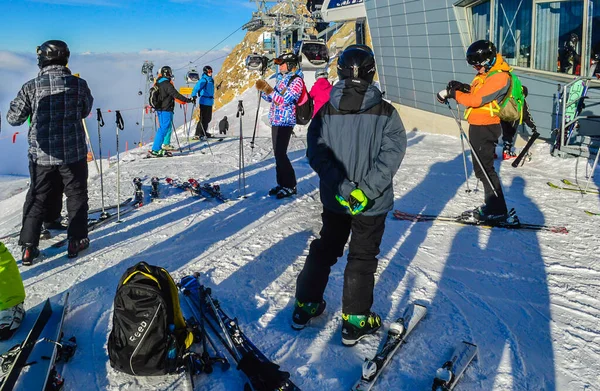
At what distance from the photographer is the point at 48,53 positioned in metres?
4.25

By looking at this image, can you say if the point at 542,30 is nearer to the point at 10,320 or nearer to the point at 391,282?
the point at 391,282

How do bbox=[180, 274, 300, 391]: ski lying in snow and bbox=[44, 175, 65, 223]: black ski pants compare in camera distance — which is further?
bbox=[44, 175, 65, 223]: black ski pants

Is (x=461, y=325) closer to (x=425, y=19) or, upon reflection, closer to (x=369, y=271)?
(x=369, y=271)

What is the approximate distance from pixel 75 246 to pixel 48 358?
6.75ft

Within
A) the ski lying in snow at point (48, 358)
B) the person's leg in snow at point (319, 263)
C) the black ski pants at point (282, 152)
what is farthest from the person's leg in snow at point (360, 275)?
the black ski pants at point (282, 152)

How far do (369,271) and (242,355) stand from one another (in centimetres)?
99

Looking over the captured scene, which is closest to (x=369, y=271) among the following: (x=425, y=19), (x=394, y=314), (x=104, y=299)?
(x=394, y=314)

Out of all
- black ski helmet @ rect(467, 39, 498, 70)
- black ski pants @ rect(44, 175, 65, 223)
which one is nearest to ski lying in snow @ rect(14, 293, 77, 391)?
black ski pants @ rect(44, 175, 65, 223)

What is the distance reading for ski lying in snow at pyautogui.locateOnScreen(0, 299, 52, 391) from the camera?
2670mm

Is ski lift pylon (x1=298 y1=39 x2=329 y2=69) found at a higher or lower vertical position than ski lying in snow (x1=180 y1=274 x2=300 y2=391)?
higher

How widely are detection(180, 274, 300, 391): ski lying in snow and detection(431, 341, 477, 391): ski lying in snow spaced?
32.4 inches

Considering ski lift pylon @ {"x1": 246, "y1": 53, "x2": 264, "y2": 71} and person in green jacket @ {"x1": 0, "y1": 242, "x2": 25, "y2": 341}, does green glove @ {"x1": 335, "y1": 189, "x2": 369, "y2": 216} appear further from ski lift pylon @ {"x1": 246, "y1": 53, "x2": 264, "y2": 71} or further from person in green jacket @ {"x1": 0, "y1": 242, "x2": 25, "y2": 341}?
ski lift pylon @ {"x1": 246, "y1": 53, "x2": 264, "y2": 71}

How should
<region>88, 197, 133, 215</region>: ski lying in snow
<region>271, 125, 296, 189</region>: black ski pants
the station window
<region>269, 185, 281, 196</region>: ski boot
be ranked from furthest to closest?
the station window → <region>269, 185, 281, 196</region>: ski boot → <region>271, 125, 296, 189</region>: black ski pants → <region>88, 197, 133, 215</region>: ski lying in snow

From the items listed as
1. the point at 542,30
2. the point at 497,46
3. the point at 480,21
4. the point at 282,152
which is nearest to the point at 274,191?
the point at 282,152
